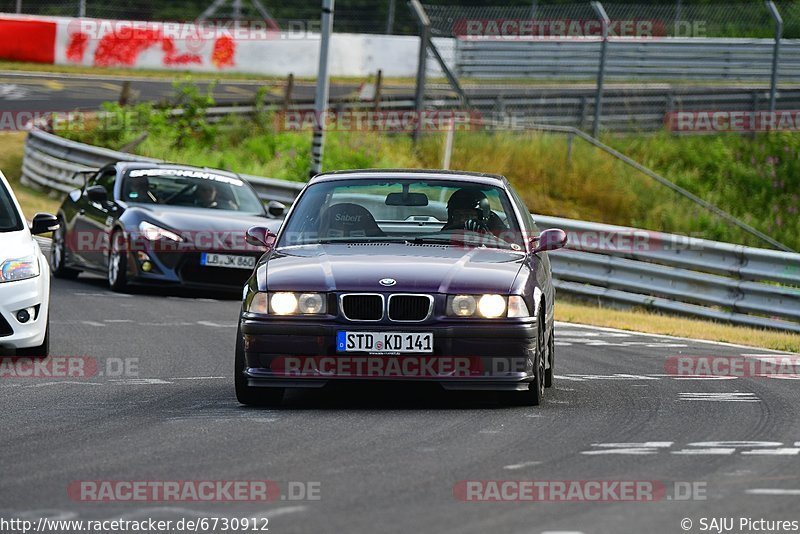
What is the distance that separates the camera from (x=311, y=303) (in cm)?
849

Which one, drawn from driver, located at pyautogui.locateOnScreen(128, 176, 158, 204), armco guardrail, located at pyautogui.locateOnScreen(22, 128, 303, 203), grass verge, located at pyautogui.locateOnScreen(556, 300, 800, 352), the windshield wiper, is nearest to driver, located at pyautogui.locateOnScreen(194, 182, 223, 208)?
driver, located at pyautogui.locateOnScreen(128, 176, 158, 204)

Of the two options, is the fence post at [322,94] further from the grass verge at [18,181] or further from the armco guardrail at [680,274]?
the armco guardrail at [680,274]

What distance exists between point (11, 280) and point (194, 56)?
3344 centimetres

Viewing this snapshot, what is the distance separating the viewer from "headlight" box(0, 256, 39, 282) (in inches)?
419

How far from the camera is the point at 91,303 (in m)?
15.5

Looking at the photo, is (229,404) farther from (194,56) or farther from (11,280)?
(194,56)

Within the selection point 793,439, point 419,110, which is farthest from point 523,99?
point 793,439

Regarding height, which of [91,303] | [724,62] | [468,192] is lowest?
[91,303]

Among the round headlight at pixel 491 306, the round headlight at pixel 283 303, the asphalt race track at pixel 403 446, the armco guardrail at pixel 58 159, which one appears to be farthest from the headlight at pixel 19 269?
the armco guardrail at pixel 58 159

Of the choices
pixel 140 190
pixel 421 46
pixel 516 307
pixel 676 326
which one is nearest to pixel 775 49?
pixel 421 46

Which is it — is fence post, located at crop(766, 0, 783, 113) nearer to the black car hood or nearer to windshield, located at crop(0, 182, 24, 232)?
windshield, located at crop(0, 182, 24, 232)

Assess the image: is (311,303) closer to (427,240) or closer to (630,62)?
(427,240)

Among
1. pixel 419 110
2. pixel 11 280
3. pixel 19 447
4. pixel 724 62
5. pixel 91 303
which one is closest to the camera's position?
pixel 19 447

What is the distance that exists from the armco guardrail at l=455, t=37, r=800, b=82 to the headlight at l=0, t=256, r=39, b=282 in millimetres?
17394
